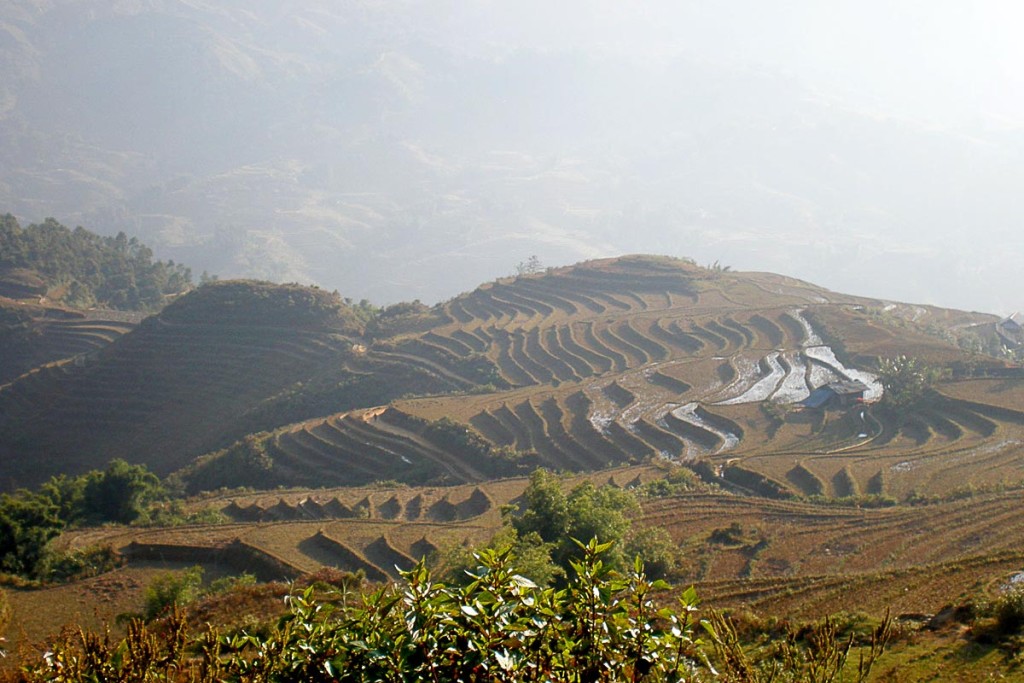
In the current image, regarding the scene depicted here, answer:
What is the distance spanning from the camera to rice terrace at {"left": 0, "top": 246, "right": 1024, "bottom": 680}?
19250 mm

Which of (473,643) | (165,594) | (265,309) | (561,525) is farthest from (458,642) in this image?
(265,309)

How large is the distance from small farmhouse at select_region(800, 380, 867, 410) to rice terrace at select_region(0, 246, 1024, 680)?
4.2 inches

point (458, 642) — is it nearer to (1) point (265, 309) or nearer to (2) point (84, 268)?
(1) point (265, 309)

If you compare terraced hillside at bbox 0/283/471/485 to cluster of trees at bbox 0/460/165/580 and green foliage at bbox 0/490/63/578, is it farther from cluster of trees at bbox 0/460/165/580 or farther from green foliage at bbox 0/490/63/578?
green foliage at bbox 0/490/63/578

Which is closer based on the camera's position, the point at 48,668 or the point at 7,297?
the point at 48,668

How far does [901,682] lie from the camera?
7.46 m

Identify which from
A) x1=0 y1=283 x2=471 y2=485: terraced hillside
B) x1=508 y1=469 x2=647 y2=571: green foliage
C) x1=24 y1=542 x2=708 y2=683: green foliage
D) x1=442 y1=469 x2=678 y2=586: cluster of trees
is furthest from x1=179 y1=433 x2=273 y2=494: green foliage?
x1=24 y1=542 x2=708 y2=683: green foliage

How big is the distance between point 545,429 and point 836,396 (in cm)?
1319

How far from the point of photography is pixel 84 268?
75188mm

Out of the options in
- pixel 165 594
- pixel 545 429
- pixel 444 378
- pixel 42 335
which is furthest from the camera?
pixel 42 335

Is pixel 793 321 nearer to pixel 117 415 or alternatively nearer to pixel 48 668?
pixel 117 415

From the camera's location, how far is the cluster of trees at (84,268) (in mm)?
70000

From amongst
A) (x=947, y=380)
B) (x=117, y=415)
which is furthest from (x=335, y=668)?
(x=117, y=415)

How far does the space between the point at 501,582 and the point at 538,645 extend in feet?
1.22
